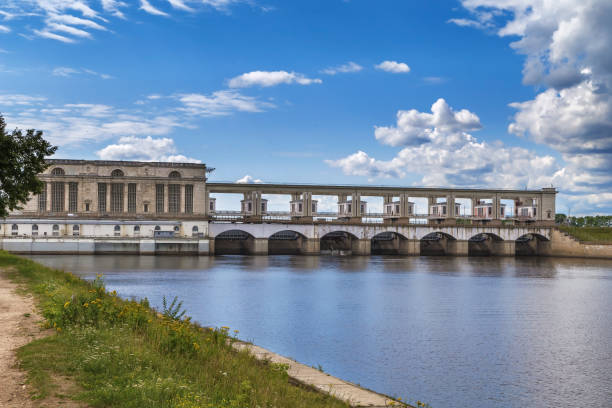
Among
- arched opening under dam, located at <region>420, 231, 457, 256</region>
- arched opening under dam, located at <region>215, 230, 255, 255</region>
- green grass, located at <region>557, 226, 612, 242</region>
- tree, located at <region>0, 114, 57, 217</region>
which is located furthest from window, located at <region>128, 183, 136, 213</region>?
green grass, located at <region>557, 226, 612, 242</region>

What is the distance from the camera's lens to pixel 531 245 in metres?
122

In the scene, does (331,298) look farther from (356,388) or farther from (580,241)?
(580,241)

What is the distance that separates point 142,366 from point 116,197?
93587 mm

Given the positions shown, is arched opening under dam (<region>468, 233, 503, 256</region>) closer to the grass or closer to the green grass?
the green grass

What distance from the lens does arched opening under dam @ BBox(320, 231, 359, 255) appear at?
112m

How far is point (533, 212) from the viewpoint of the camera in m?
126

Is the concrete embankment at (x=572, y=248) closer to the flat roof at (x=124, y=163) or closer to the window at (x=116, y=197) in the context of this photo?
the flat roof at (x=124, y=163)

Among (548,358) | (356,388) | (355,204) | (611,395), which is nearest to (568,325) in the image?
(548,358)

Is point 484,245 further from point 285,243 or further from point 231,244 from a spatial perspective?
point 231,244

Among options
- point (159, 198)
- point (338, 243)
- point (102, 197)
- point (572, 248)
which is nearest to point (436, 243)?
point (338, 243)

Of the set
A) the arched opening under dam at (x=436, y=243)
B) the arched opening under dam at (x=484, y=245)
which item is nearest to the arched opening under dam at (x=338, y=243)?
the arched opening under dam at (x=436, y=243)

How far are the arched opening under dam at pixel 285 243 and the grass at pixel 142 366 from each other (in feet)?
309

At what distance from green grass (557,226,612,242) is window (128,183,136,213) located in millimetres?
82292

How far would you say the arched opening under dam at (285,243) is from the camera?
112 m
